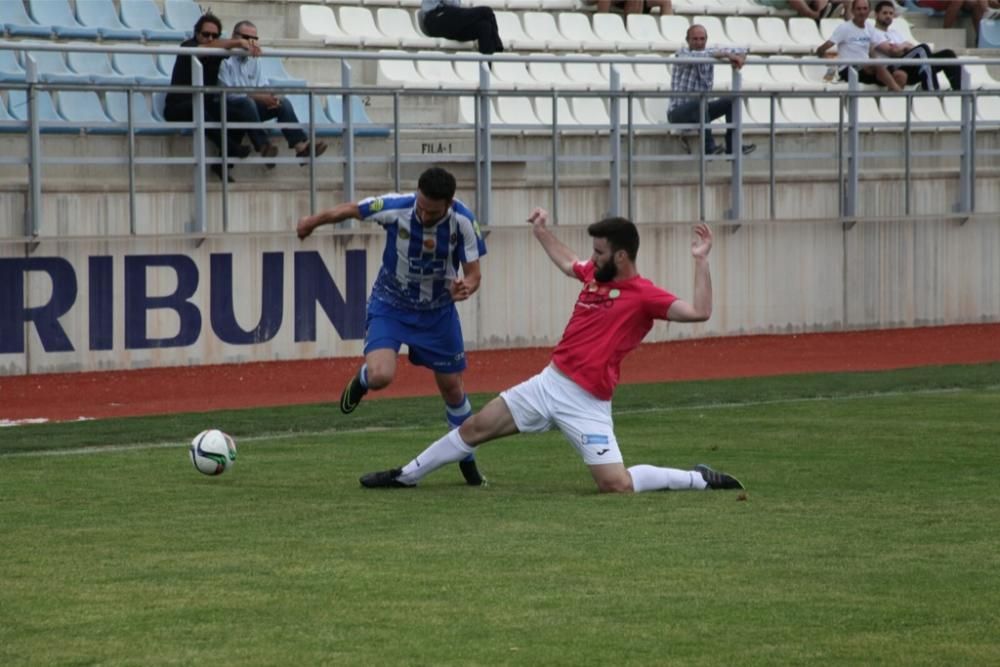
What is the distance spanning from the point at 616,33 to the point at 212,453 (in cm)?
1615

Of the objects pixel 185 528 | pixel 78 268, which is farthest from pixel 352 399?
pixel 78 268

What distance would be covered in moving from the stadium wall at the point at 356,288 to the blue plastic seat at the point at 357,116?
1082 mm

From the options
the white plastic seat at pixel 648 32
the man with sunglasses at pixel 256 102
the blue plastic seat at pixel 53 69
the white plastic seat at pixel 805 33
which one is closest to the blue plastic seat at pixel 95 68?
the blue plastic seat at pixel 53 69

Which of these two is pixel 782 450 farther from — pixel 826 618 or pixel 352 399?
pixel 826 618

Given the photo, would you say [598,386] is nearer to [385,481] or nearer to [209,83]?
[385,481]

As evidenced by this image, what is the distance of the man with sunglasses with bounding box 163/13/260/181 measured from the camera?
62.2 ft

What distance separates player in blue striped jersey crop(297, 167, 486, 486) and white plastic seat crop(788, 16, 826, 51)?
17.6m

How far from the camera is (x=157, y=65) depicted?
2006 centimetres

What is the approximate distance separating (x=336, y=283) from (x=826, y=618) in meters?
13.4

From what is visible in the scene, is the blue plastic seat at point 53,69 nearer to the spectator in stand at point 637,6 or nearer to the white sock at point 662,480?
the spectator in stand at point 637,6

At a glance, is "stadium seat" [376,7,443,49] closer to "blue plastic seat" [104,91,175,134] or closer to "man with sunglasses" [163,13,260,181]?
"man with sunglasses" [163,13,260,181]

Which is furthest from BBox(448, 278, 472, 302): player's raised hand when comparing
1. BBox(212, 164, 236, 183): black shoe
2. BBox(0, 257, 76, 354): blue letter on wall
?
BBox(212, 164, 236, 183): black shoe

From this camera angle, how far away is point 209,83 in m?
19.3

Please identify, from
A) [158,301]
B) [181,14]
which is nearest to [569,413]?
[158,301]
